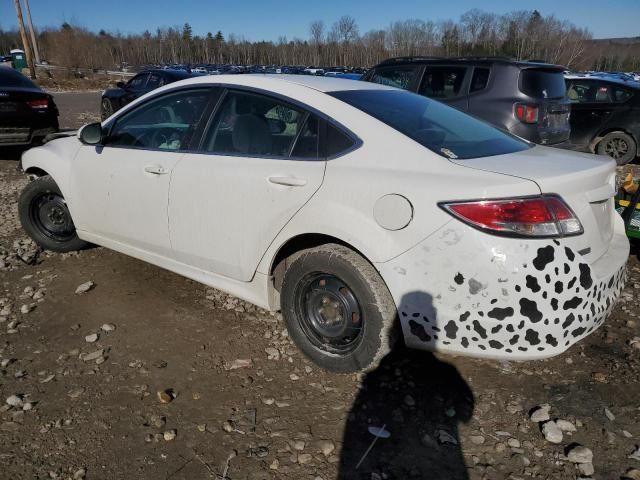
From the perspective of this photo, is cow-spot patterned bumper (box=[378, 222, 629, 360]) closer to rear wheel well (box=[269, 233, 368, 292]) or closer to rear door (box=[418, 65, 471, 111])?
rear wheel well (box=[269, 233, 368, 292])

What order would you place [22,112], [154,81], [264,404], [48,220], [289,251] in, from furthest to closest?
[154,81] < [22,112] < [48,220] < [289,251] < [264,404]

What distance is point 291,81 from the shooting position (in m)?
3.11

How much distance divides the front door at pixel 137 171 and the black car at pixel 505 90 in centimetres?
365

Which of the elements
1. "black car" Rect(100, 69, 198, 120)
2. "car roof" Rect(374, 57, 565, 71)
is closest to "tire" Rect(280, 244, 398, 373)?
"car roof" Rect(374, 57, 565, 71)

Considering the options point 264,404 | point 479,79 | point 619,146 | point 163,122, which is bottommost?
point 264,404

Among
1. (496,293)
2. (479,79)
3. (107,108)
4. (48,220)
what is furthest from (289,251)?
(107,108)

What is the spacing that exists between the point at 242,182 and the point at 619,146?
28.6 feet

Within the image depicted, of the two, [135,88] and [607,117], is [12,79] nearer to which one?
[135,88]

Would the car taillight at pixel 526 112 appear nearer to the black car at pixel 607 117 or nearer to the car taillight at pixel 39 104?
the black car at pixel 607 117

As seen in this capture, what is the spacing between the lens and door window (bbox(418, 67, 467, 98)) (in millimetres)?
6918

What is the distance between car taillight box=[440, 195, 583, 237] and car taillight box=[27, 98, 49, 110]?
876 cm

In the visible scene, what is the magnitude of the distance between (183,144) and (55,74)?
163 feet

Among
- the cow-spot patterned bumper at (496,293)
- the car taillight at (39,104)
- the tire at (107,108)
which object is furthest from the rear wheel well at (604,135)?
the tire at (107,108)

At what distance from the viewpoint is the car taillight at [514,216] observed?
222 cm
